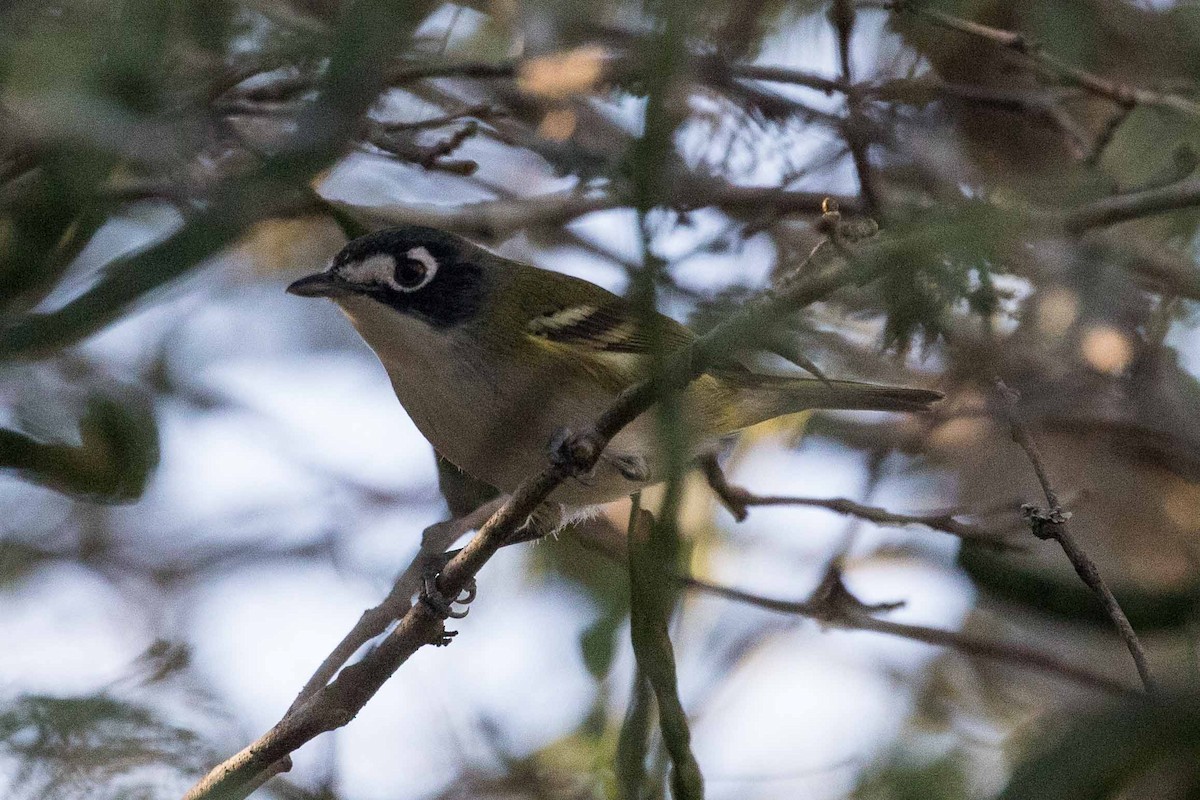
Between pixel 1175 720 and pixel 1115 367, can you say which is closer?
pixel 1175 720

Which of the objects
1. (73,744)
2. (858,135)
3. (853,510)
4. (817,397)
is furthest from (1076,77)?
(73,744)

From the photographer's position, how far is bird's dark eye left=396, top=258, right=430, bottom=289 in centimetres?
338

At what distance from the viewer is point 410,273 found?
11.3 ft

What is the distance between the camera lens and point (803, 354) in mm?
1441

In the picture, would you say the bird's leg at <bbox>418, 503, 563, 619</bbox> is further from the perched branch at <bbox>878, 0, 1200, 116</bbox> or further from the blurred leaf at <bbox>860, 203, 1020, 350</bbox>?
the perched branch at <bbox>878, 0, 1200, 116</bbox>

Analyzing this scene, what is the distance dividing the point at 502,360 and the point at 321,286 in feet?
1.71

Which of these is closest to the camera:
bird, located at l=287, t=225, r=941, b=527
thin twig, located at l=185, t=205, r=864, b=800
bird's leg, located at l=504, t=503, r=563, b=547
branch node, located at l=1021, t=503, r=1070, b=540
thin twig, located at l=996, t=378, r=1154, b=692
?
thin twig, located at l=185, t=205, r=864, b=800

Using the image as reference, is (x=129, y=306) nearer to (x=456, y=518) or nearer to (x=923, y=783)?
(x=923, y=783)

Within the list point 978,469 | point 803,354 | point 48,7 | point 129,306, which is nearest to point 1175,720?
point 803,354

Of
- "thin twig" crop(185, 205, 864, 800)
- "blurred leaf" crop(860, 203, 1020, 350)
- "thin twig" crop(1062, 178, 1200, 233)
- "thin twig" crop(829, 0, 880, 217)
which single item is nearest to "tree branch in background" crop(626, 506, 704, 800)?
"thin twig" crop(185, 205, 864, 800)

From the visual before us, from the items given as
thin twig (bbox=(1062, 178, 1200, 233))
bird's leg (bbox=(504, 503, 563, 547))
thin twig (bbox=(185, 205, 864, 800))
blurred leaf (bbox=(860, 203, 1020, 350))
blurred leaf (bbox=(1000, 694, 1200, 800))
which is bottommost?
bird's leg (bbox=(504, 503, 563, 547))

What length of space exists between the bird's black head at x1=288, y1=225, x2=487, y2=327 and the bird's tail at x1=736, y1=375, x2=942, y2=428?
0.84 m

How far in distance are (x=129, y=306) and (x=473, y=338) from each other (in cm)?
190

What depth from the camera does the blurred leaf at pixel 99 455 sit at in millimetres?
2229
